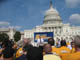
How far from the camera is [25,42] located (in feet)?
19.3

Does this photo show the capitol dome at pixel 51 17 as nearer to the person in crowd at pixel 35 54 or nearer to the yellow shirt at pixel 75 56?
the yellow shirt at pixel 75 56

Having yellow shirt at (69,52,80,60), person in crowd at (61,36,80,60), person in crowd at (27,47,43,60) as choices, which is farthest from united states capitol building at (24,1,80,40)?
person in crowd at (27,47,43,60)

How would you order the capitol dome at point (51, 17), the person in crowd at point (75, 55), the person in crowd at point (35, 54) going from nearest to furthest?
1. the person in crowd at point (35, 54)
2. the person in crowd at point (75, 55)
3. the capitol dome at point (51, 17)

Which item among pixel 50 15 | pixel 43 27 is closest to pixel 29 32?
pixel 43 27

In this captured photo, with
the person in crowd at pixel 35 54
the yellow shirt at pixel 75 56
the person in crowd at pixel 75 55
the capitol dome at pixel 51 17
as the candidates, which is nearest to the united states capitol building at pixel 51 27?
the capitol dome at pixel 51 17

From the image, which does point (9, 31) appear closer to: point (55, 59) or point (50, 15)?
point (50, 15)


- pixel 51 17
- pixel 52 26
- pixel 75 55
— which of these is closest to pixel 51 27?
pixel 52 26

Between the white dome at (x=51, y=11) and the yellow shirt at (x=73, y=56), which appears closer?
the yellow shirt at (x=73, y=56)

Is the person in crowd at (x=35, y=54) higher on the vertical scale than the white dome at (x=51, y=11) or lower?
lower

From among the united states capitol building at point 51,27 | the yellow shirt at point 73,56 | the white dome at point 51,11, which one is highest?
the white dome at point 51,11

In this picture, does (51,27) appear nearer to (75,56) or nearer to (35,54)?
(75,56)

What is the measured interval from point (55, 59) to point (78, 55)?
51cm

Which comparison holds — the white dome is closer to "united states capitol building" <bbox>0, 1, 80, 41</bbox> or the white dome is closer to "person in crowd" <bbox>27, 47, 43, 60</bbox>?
"united states capitol building" <bbox>0, 1, 80, 41</bbox>

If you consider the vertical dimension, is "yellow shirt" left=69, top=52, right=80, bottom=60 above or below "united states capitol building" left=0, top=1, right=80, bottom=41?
below
